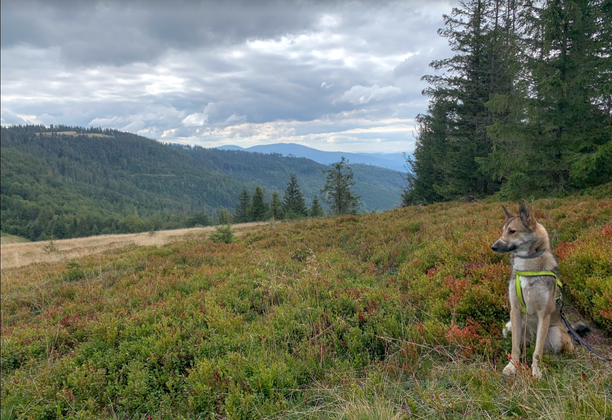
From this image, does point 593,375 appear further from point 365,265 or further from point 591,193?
point 591,193

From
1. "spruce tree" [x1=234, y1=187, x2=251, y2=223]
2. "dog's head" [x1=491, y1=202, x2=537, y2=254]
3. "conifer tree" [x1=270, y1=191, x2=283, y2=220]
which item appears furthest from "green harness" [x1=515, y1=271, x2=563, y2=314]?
"spruce tree" [x1=234, y1=187, x2=251, y2=223]

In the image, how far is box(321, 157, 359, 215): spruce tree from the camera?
3847cm

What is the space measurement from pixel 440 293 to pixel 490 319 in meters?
0.86

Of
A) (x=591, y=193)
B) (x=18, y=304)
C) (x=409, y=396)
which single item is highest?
(x=591, y=193)

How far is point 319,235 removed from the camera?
11625 mm

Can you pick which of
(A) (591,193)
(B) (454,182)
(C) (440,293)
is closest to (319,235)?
(C) (440,293)

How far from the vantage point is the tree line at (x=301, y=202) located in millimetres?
38656

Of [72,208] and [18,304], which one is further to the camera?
[72,208]

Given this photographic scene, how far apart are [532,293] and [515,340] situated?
552 millimetres

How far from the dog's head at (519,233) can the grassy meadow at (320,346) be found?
1178mm

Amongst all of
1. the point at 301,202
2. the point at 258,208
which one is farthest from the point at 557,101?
the point at 258,208

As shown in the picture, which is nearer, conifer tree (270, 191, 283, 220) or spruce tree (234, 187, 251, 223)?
conifer tree (270, 191, 283, 220)

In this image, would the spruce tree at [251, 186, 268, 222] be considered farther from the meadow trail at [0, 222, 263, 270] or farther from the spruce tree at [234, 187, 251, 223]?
the meadow trail at [0, 222, 263, 270]

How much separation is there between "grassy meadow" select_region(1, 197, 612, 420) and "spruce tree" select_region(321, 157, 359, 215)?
3153 centimetres
